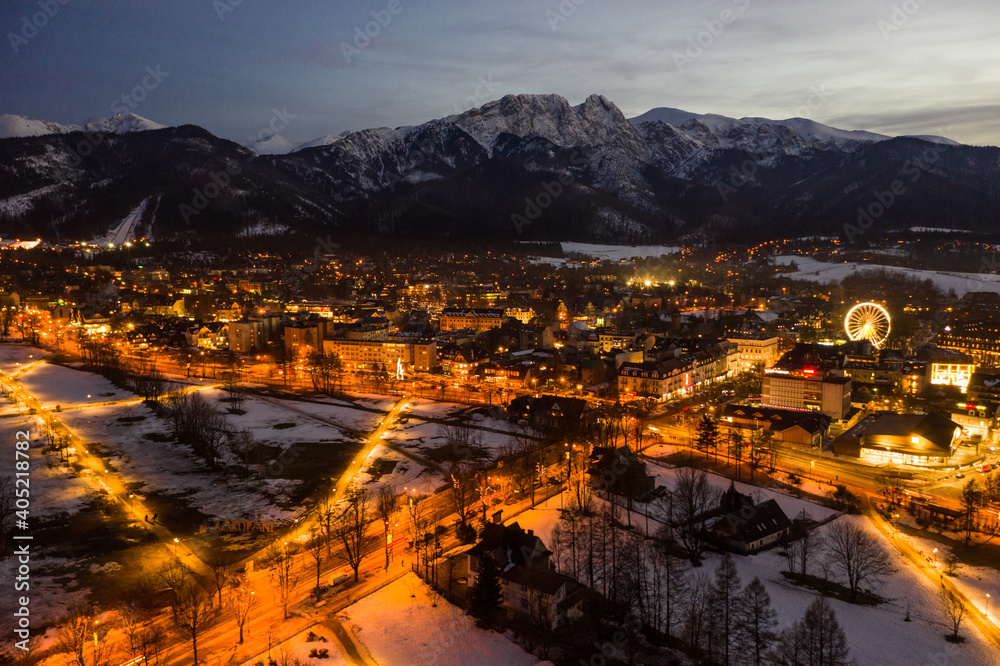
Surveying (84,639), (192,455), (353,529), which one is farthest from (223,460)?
(84,639)

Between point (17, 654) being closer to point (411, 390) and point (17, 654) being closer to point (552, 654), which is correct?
point (552, 654)

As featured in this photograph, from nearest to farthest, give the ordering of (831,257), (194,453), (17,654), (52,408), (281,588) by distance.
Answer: (17,654) → (281,588) → (194,453) → (52,408) → (831,257)

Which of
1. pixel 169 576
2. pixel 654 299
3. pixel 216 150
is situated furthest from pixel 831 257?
pixel 216 150

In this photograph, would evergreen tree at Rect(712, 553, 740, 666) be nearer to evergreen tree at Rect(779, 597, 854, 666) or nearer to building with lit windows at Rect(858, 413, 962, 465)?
evergreen tree at Rect(779, 597, 854, 666)

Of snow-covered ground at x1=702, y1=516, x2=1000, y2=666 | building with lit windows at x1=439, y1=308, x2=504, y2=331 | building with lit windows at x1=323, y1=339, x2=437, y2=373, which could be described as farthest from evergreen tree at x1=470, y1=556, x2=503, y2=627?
building with lit windows at x1=439, y1=308, x2=504, y2=331

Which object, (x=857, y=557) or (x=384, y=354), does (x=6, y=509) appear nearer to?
(x=857, y=557)

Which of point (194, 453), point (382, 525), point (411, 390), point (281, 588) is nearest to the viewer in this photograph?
point (281, 588)
